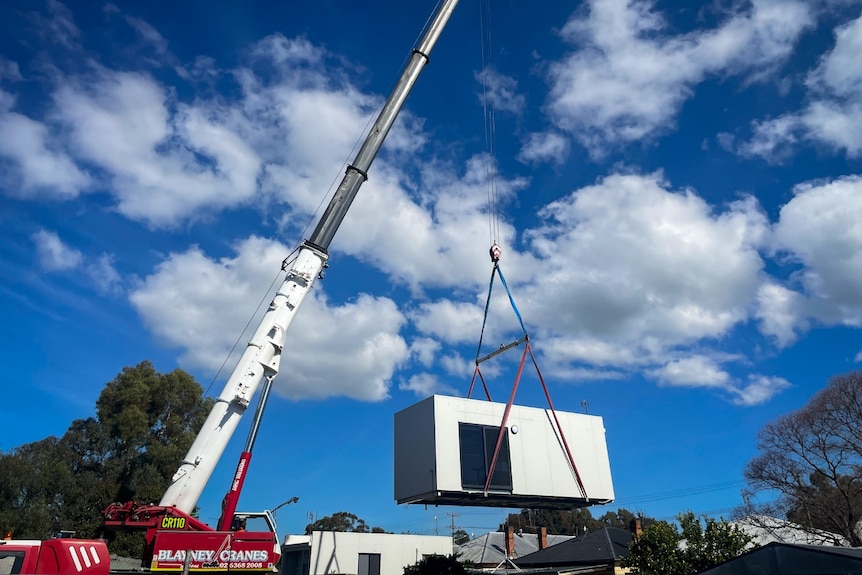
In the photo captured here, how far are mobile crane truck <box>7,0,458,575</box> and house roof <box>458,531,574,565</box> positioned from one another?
3535 cm

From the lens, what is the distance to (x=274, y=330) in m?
16.5

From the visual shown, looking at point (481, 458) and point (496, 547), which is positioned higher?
Result: point (481, 458)

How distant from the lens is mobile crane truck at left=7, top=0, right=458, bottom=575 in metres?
13.3

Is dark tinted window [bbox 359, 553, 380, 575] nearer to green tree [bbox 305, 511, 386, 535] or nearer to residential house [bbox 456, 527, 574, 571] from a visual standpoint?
residential house [bbox 456, 527, 574, 571]

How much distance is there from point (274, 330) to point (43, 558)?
293 inches

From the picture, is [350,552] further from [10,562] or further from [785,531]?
[785,531]

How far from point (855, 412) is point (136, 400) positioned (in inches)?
1868

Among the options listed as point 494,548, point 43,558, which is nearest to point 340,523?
point 494,548

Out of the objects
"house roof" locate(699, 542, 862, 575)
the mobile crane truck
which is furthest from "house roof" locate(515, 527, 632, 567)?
the mobile crane truck

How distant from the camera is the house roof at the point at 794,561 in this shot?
10.4 m

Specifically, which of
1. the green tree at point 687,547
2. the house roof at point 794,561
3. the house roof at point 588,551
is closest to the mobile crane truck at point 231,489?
the house roof at point 794,561

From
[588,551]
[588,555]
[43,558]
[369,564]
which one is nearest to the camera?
[43,558]

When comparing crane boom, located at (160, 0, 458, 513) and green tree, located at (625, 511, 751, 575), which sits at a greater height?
crane boom, located at (160, 0, 458, 513)

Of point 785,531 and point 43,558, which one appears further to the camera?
point 785,531
